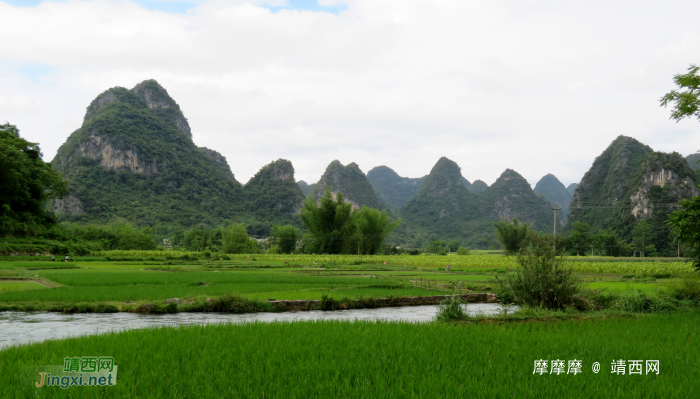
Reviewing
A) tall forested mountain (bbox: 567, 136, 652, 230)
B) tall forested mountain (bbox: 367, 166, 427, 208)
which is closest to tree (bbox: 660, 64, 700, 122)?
tall forested mountain (bbox: 567, 136, 652, 230)

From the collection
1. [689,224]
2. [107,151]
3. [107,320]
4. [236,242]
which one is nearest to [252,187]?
[107,151]

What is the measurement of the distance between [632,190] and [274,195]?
67550mm

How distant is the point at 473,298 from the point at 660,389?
11752mm

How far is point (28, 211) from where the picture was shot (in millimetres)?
33406

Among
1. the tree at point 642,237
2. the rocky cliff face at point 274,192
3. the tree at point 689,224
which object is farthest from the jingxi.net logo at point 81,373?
the rocky cliff face at point 274,192

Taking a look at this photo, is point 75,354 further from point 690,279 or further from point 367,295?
point 690,279

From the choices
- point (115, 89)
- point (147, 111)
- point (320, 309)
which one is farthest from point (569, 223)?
point (115, 89)

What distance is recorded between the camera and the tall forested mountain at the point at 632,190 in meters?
59.9

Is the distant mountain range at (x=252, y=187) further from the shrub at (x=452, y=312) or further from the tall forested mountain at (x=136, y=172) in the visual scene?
the shrub at (x=452, y=312)

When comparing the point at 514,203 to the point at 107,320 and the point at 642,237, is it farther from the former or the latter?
the point at 107,320

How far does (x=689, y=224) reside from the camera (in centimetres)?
1047

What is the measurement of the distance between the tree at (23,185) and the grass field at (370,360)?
106 feet

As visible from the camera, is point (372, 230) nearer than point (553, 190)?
Yes

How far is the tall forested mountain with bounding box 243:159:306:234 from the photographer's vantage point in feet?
280
